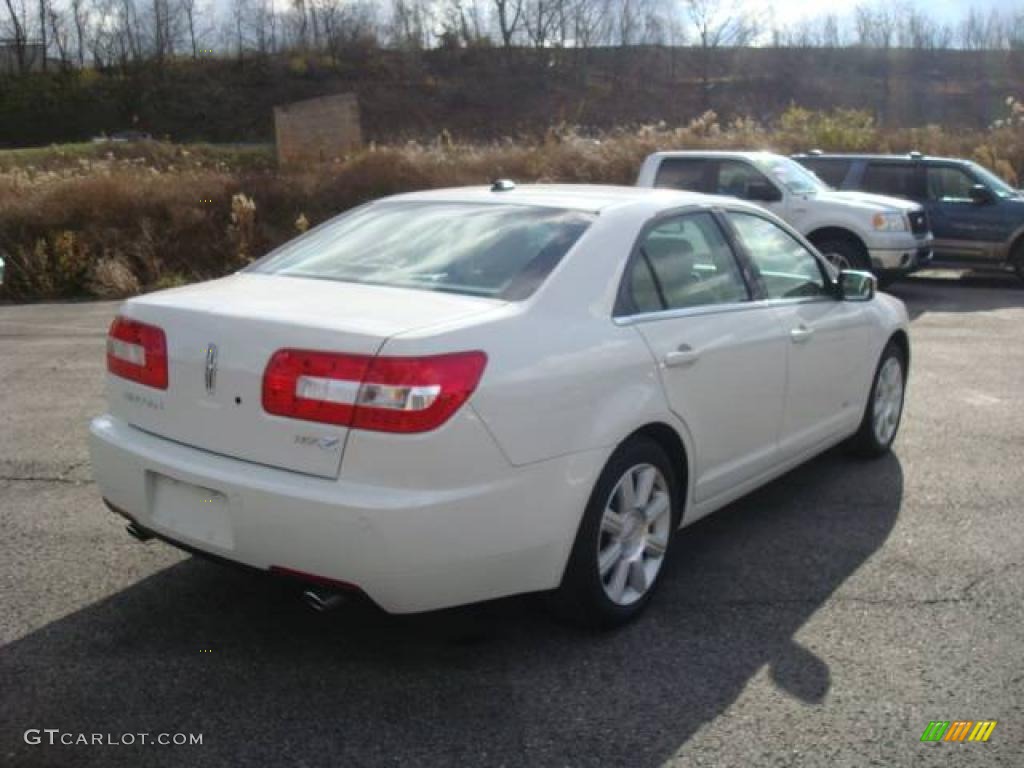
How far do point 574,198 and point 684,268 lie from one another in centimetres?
54

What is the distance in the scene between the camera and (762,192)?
12797 millimetres

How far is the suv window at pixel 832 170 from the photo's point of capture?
14.8 m

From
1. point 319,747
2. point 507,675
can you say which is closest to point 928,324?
point 507,675

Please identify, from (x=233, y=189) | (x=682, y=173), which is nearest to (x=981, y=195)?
(x=682, y=173)

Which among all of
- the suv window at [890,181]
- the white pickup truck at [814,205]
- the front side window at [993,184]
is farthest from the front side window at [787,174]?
the front side window at [993,184]

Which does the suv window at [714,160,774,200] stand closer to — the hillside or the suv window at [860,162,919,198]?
the suv window at [860,162,919,198]

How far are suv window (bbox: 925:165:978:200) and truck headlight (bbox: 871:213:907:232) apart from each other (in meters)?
2.40

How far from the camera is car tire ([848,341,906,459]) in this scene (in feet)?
18.6

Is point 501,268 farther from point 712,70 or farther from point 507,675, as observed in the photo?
point 712,70

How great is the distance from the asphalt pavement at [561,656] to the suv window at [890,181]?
34.0ft

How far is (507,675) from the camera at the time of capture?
11.1 feet

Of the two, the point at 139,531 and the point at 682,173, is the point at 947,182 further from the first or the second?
the point at 139,531

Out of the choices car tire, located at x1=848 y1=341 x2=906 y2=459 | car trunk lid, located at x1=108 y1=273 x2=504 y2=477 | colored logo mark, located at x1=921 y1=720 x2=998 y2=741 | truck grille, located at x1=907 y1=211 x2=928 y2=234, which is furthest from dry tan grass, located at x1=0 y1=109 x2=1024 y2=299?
colored logo mark, located at x1=921 y1=720 x2=998 y2=741

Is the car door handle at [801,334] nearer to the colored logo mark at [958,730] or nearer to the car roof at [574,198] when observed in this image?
the car roof at [574,198]
